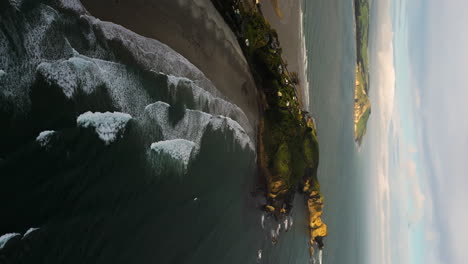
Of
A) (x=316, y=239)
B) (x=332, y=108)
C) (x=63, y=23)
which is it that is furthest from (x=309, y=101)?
(x=63, y=23)

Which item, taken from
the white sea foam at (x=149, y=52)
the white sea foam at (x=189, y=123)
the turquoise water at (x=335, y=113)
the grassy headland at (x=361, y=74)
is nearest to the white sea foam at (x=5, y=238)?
the white sea foam at (x=189, y=123)

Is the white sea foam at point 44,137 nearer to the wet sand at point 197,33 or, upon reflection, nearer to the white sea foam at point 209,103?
the wet sand at point 197,33

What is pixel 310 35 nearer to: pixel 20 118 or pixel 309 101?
pixel 309 101

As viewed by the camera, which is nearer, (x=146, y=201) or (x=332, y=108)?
(x=146, y=201)

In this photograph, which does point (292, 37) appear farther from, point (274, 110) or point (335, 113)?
point (335, 113)

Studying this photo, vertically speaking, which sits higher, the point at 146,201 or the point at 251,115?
the point at 251,115

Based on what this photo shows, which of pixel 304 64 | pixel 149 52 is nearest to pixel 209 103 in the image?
pixel 149 52

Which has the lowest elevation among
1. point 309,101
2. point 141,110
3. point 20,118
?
point 20,118

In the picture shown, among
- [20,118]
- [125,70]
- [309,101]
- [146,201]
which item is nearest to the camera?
[20,118]
